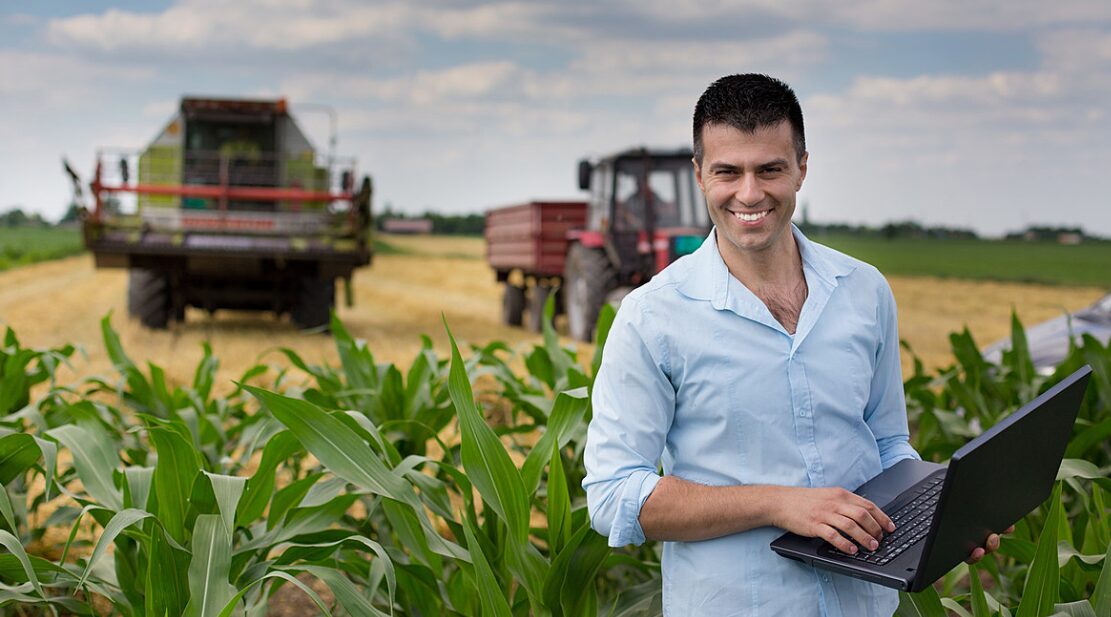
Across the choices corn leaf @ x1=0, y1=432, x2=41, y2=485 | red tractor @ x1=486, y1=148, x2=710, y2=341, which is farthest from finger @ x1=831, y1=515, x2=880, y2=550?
red tractor @ x1=486, y1=148, x2=710, y2=341

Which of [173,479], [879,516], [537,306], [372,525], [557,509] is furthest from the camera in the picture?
[537,306]

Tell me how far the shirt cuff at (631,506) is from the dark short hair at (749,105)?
53 centimetres

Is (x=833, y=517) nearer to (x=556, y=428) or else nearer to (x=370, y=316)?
(x=556, y=428)

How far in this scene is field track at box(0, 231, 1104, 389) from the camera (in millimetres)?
11883

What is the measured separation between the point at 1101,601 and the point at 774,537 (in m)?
0.86

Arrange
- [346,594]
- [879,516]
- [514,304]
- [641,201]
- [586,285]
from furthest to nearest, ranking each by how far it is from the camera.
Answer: [514,304]
[586,285]
[641,201]
[346,594]
[879,516]

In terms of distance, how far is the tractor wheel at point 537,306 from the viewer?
15.9 m

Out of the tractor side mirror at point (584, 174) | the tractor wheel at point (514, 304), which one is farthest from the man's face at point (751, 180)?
the tractor wheel at point (514, 304)

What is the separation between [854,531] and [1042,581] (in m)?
0.75

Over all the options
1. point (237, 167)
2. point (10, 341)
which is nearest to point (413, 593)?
point (10, 341)

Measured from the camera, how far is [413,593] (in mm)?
2805

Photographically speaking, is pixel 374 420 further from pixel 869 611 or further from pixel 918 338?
pixel 918 338

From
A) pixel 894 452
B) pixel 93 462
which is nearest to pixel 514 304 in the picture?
pixel 93 462

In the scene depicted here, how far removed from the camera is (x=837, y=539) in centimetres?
173
